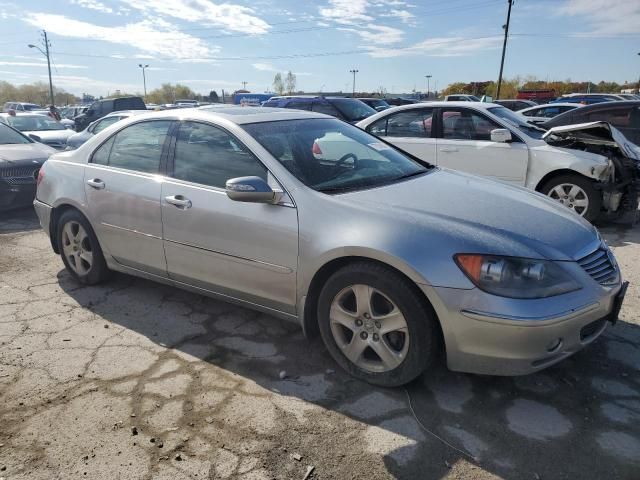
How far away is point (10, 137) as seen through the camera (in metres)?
8.08

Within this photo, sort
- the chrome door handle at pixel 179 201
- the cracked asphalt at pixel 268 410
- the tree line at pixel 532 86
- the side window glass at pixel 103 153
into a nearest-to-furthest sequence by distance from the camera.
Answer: the cracked asphalt at pixel 268 410 < the chrome door handle at pixel 179 201 < the side window glass at pixel 103 153 < the tree line at pixel 532 86

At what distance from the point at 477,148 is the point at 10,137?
725 centimetres

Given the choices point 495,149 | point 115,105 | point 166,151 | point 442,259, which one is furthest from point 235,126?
point 115,105

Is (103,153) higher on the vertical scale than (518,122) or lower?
lower

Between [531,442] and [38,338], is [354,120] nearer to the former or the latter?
[38,338]

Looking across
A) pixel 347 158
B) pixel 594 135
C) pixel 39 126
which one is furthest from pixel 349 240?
pixel 39 126

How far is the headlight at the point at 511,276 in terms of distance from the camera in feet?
8.04

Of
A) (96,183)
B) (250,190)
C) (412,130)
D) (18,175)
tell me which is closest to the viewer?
(250,190)

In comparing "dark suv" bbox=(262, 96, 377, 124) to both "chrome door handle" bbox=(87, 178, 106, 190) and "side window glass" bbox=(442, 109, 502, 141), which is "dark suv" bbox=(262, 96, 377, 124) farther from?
"chrome door handle" bbox=(87, 178, 106, 190)

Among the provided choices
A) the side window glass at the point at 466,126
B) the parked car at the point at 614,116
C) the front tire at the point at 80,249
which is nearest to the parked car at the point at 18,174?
the front tire at the point at 80,249

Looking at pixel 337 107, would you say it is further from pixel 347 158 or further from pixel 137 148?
pixel 347 158

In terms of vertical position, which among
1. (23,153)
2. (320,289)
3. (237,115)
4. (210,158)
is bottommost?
(320,289)

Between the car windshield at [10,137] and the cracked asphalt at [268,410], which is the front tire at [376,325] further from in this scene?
the car windshield at [10,137]

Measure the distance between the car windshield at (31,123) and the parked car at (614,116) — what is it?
1220cm
